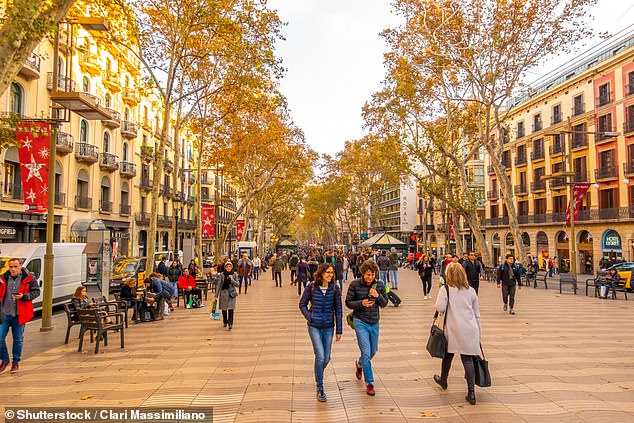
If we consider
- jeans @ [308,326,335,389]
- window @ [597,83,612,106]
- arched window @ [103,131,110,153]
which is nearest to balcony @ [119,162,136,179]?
arched window @ [103,131,110,153]

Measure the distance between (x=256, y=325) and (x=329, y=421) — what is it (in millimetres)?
6616

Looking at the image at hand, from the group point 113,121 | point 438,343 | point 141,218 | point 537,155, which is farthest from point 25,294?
point 537,155

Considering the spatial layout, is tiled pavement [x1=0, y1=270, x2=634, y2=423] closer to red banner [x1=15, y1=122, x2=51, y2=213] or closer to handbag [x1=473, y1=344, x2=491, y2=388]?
handbag [x1=473, y1=344, x2=491, y2=388]

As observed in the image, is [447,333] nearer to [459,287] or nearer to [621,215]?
[459,287]

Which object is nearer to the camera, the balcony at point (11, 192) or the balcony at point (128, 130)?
the balcony at point (11, 192)

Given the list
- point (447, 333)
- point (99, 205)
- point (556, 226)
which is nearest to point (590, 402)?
point (447, 333)

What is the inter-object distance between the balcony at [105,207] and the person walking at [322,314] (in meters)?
28.7

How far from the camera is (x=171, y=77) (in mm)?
15008

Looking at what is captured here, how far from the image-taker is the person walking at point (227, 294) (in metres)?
10.6

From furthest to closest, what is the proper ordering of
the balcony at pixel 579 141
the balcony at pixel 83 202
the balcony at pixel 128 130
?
the balcony at pixel 579 141 < the balcony at pixel 128 130 < the balcony at pixel 83 202

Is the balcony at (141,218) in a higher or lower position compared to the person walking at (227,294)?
higher

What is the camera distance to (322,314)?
567cm

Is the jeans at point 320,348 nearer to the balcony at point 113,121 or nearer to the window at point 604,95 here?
the balcony at point 113,121

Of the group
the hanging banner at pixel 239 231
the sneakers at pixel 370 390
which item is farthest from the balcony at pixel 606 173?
the sneakers at pixel 370 390
